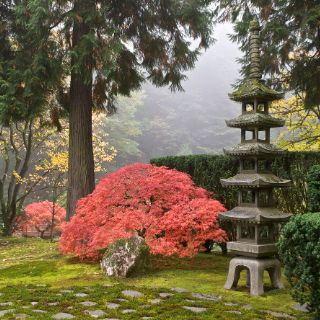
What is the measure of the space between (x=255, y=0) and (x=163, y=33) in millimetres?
2707

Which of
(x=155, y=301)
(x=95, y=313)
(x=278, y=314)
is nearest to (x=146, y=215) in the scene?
(x=155, y=301)

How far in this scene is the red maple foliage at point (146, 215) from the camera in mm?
7715

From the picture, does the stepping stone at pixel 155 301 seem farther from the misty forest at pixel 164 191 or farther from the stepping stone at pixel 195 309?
the stepping stone at pixel 195 309

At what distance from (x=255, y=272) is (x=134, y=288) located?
6.23 feet

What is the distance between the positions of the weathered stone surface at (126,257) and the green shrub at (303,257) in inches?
120

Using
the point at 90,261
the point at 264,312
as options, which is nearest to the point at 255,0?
the point at 90,261

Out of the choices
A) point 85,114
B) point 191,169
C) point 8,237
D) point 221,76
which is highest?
point 221,76

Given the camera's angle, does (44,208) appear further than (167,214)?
Yes

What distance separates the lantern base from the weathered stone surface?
1669mm

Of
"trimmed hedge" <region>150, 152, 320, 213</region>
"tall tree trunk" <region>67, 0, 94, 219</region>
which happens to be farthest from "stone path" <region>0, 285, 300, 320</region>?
"tall tree trunk" <region>67, 0, 94, 219</region>

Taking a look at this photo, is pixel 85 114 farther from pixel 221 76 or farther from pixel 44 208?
pixel 221 76

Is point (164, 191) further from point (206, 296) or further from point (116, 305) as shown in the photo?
point (116, 305)

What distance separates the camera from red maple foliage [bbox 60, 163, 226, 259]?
7715 mm

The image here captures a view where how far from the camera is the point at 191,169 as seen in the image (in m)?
10.9
